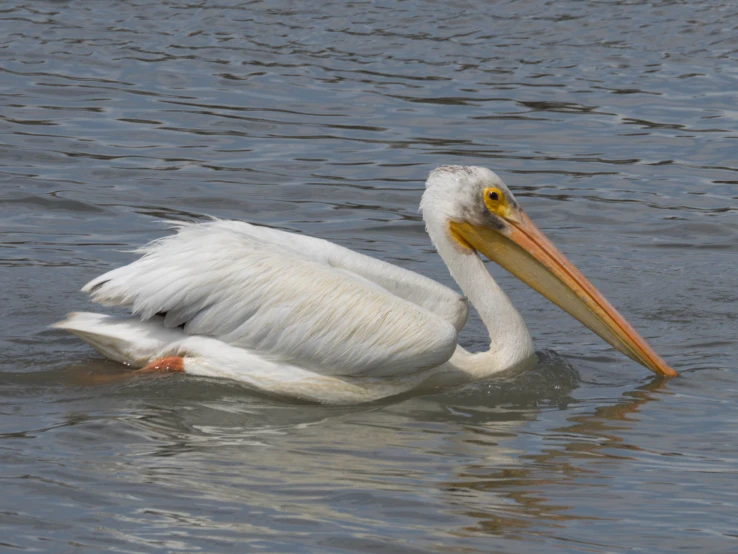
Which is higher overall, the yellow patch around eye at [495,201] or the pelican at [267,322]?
the yellow patch around eye at [495,201]

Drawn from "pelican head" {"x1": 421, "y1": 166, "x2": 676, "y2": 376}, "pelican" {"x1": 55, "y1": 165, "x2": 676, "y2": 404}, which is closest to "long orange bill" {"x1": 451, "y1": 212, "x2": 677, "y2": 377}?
"pelican head" {"x1": 421, "y1": 166, "x2": 676, "y2": 376}

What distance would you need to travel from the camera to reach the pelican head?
19.5 feet

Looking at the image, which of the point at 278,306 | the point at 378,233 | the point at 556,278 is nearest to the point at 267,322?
the point at 278,306

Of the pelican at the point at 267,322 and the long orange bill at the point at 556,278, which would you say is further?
the long orange bill at the point at 556,278

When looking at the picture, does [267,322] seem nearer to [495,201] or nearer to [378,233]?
[495,201]

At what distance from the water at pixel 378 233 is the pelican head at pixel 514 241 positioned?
0.70ft

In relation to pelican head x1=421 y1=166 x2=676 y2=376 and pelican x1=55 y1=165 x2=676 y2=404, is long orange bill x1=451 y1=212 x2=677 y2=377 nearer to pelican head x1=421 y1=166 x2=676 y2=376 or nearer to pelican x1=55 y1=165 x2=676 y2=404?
pelican head x1=421 y1=166 x2=676 y2=376

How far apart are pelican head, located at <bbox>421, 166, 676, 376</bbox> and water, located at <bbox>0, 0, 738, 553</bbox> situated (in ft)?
0.70

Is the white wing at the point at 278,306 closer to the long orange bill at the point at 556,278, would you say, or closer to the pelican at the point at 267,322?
the pelican at the point at 267,322

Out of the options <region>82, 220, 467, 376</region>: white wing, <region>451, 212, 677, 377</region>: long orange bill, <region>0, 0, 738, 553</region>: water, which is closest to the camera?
<region>0, 0, 738, 553</region>: water

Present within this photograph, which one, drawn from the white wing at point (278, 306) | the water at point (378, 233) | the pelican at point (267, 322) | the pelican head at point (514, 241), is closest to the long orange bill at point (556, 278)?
the pelican head at point (514, 241)

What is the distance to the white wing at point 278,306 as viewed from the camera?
5406mm

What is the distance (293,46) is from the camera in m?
11.9

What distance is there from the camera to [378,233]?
27.0 ft
